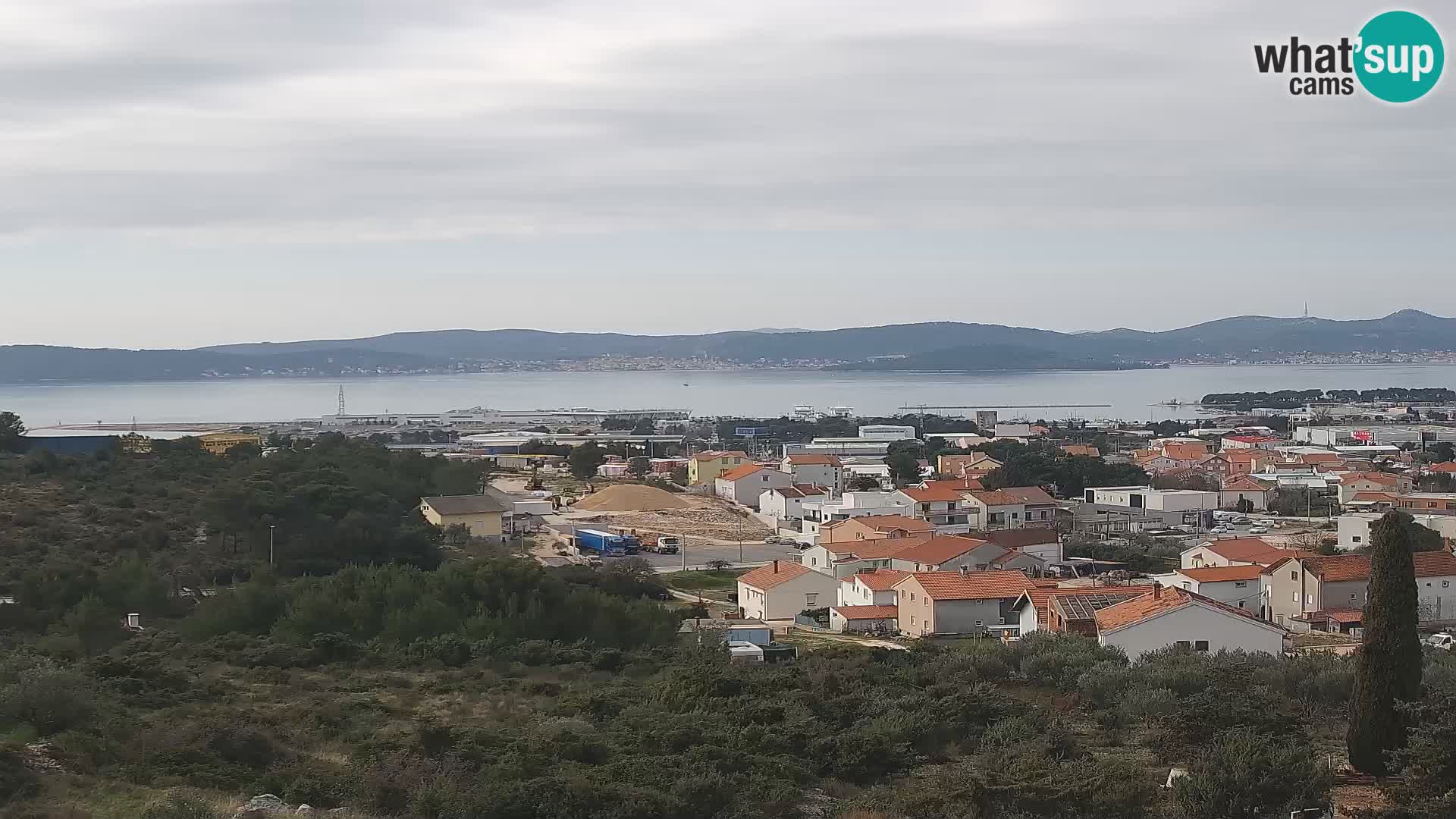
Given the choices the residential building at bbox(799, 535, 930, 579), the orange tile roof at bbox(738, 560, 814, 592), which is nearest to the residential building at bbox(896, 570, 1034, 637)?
the orange tile roof at bbox(738, 560, 814, 592)

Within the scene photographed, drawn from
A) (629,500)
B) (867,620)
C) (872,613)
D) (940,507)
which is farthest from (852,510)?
(867,620)

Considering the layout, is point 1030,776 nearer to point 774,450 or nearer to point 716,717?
point 716,717

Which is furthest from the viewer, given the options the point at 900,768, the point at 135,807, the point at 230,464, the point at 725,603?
the point at 230,464

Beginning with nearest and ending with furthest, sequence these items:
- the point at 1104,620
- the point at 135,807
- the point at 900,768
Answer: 1. the point at 135,807
2. the point at 900,768
3. the point at 1104,620

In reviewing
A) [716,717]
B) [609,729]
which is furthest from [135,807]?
[716,717]

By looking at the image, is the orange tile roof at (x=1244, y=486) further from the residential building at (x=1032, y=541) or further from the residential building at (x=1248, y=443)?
the residential building at (x=1248, y=443)

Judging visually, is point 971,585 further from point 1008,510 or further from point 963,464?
point 963,464

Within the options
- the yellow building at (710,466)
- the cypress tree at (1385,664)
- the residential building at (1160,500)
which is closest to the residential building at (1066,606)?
the cypress tree at (1385,664)
